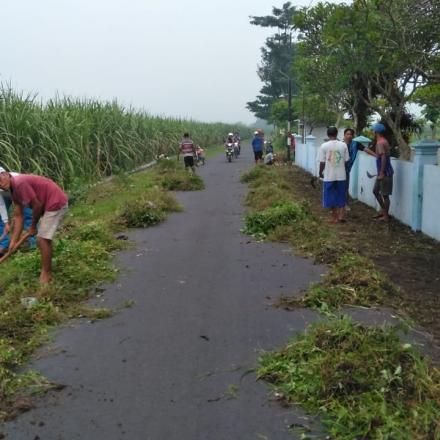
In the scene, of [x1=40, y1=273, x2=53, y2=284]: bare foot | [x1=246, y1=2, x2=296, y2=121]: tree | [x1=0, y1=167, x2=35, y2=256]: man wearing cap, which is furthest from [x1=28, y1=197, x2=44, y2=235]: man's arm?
[x1=246, y1=2, x2=296, y2=121]: tree

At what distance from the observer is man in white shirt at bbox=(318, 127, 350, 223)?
9.86m

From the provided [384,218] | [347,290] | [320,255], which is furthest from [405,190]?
[347,290]

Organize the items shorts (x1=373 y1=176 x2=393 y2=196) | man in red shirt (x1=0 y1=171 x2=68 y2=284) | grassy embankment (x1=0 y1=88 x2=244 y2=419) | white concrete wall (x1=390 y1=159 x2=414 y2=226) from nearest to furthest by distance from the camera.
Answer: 1. grassy embankment (x1=0 y1=88 x2=244 y2=419)
2. man in red shirt (x1=0 y1=171 x2=68 y2=284)
3. white concrete wall (x1=390 y1=159 x2=414 y2=226)
4. shorts (x1=373 y1=176 x2=393 y2=196)

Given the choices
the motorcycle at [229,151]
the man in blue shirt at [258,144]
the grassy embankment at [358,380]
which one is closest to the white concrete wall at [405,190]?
the grassy embankment at [358,380]

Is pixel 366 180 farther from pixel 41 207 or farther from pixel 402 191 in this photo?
pixel 41 207

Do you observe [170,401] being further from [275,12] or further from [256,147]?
[275,12]

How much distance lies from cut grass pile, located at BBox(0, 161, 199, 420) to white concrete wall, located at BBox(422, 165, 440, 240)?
185 inches

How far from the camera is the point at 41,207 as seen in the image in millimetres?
6215

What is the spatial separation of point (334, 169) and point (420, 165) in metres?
1.55

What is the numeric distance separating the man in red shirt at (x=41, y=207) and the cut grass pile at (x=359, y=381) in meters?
3.04

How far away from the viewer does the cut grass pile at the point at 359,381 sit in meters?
3.20

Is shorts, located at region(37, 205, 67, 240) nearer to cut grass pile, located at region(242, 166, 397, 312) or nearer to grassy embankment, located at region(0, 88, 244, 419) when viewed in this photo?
grassy embankment, located at region(0, 88, 244, 419)

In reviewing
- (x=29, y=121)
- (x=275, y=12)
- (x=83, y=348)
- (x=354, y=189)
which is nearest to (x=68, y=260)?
(x=83, y=348)

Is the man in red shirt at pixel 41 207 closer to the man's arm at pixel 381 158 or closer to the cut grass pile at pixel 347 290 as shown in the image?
the cut grass pile at pixel 347 290
